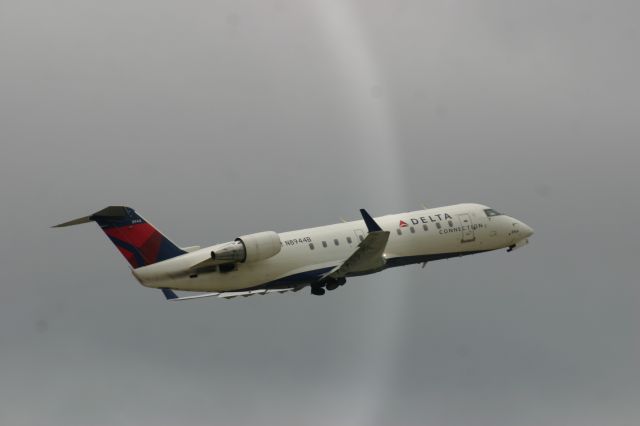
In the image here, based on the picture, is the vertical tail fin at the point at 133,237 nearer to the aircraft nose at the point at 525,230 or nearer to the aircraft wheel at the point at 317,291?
the aircraft wheel at the point at 317,291

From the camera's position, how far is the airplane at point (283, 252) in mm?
77938

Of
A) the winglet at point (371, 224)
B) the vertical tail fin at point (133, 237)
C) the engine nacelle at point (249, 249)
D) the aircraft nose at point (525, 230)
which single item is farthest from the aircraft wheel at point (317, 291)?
the aircraft nose at point (525, 230)

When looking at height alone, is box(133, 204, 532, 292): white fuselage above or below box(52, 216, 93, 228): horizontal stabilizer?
below

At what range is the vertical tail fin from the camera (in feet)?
257

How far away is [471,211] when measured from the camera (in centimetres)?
8894

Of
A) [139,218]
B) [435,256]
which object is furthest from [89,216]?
[435,256]

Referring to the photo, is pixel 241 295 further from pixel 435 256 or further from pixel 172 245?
pixel 435 256

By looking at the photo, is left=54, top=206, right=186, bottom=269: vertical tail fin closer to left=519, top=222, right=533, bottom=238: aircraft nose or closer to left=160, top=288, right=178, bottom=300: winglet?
left=160, top=288, right=178, bottom=300: winglet

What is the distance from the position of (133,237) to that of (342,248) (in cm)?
1238

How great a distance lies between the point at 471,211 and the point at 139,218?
22089 millimetres

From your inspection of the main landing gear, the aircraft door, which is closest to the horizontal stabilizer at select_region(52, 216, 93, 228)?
the main landing gear

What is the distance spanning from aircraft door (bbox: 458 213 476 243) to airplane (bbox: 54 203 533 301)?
0.36ft

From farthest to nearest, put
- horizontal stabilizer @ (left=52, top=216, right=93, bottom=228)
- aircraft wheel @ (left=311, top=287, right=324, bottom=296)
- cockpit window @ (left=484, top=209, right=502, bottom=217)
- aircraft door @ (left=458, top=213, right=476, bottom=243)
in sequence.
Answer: cockpit window @ (left=484, top=209, right=502, bottom=217) < aircraft door @ (left=458, top=213, right=476, bottom=243) < aircraft wheel @ (left=311, top=287, right=324, bottom=296) < horizontal stabilizer @ (left=52, top=216, right=93, bottom=228)

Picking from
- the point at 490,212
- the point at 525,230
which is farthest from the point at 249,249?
the point at 525,230
